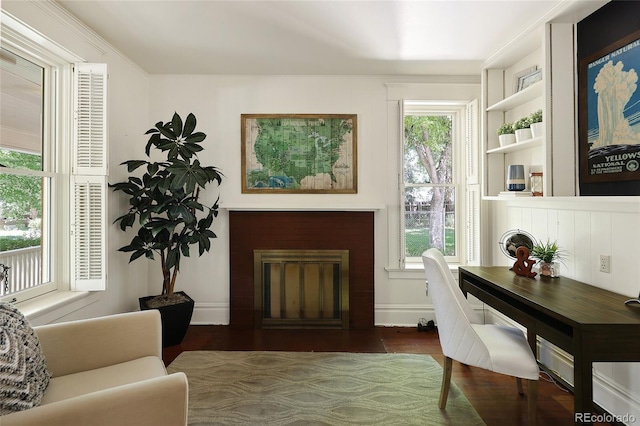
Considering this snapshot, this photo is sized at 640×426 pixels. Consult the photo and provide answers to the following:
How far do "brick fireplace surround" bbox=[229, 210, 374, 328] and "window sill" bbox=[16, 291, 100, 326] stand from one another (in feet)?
4.38

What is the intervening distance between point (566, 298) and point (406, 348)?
58.7 inches

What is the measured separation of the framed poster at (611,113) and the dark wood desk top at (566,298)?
675mm

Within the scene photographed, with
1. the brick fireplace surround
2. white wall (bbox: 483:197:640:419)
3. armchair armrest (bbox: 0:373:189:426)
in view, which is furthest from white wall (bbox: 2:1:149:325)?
white wall (bbox: 483:197:640:419)

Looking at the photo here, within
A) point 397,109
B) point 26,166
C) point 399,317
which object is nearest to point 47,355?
point 26,166

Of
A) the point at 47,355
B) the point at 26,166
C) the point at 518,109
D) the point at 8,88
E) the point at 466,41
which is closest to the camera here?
the point at 47,355

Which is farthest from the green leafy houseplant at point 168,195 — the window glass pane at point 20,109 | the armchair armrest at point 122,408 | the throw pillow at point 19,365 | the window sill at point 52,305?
the armchair armrest at point 122,408

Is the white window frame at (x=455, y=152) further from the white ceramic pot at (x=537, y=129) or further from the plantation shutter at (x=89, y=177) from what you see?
the plantation shutter at (x=89, y=177)

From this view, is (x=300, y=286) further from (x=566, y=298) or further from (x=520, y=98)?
(x=520, y=98)

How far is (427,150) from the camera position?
3.77 meters

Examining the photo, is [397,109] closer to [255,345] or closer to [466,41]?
[466,41]

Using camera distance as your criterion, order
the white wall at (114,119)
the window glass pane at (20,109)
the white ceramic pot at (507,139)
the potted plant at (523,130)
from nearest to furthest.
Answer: the window glass pane at (20,109)
the white wall at (114,119)
the potted plant at (523,130)
the white ceramic pot at (507,139)

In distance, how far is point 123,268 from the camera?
3.15 meters

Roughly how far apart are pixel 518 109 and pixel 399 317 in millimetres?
2255

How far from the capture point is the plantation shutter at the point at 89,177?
2.50m
